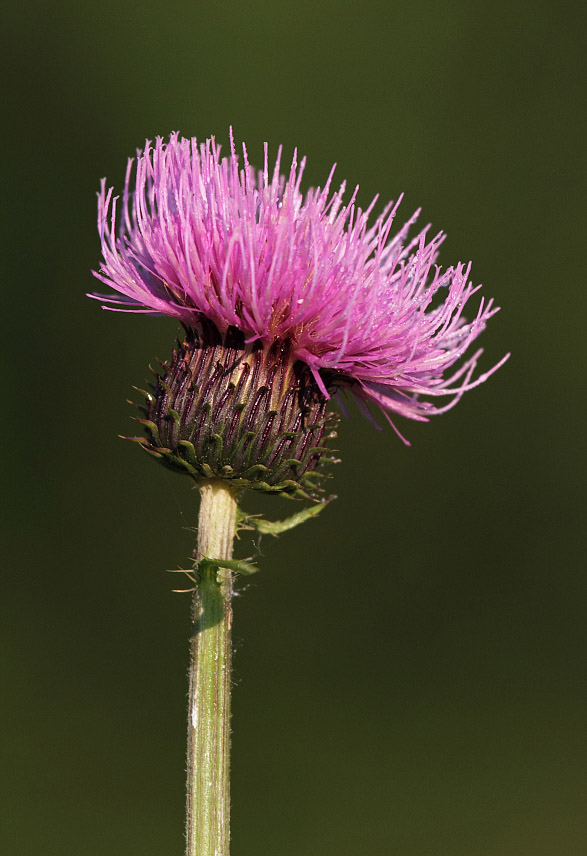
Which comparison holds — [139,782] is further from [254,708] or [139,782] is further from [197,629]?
[197,629]

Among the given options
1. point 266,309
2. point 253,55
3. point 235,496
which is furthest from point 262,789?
point 253,55

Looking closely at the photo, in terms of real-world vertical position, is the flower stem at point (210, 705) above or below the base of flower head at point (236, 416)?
below

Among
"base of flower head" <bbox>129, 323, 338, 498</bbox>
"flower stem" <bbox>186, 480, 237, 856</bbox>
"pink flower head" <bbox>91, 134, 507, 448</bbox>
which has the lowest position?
"flower stem" <bbox>186, 480, 237, 856</bbox>

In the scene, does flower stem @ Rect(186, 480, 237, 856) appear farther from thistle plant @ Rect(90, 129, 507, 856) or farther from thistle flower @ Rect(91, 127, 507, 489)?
thistle flower @ Rect(91, 127, 507, 489)

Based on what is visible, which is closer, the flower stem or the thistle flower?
the flower stem

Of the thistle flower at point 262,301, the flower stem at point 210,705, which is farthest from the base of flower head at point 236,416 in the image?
the flower stem at point 210,705

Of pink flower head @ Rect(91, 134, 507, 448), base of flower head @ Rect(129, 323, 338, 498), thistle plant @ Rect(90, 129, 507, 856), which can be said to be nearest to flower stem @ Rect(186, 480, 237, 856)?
thistle plant @ Rect(90, 129, 507, 856)

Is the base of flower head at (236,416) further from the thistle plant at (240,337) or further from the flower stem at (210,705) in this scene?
the flower stem at (210,705)
